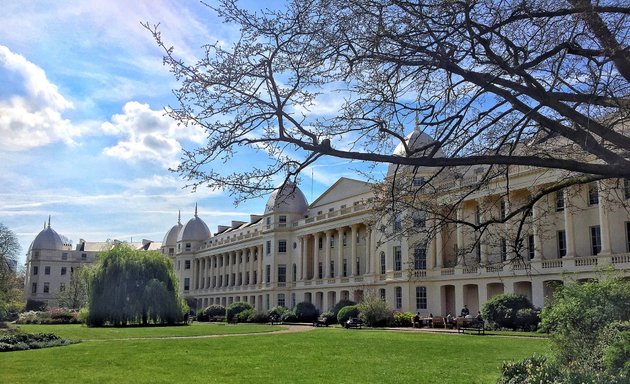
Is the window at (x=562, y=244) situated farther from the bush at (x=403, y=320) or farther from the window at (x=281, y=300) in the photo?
the window at (x=281, y=300)

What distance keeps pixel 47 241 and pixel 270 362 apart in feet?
416

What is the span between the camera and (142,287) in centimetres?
4512

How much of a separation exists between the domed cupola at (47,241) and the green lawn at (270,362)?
117 metres

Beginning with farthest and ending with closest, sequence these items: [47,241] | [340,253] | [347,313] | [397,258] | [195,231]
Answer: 1. [47,241]
2. [195,231]
3. [340,253]
4. [397,258]
5. [347,313]

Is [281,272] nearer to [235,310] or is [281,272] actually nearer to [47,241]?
[235,310]

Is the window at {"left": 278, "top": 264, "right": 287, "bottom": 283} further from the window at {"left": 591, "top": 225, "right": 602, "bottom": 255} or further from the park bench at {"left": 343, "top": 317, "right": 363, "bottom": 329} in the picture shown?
the window at {"left": 591, "top": 225, "right": 602, "bottom": 255}

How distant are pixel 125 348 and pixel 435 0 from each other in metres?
17.9

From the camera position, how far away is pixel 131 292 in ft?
147

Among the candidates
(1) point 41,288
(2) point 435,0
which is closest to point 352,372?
(2) point 435,0

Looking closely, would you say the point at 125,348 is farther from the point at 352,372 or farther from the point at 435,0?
the point at 435,0

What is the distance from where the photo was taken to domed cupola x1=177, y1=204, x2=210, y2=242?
10431 cm

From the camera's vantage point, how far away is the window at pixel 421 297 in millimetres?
50469

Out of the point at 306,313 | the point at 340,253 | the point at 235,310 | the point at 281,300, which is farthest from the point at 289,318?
the point at 281,300

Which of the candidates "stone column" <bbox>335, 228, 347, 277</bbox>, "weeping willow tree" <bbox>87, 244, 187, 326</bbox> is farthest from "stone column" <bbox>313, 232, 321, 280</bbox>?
"weeping willow tree" <bbox>87, 244, 187, 326</bbox>
